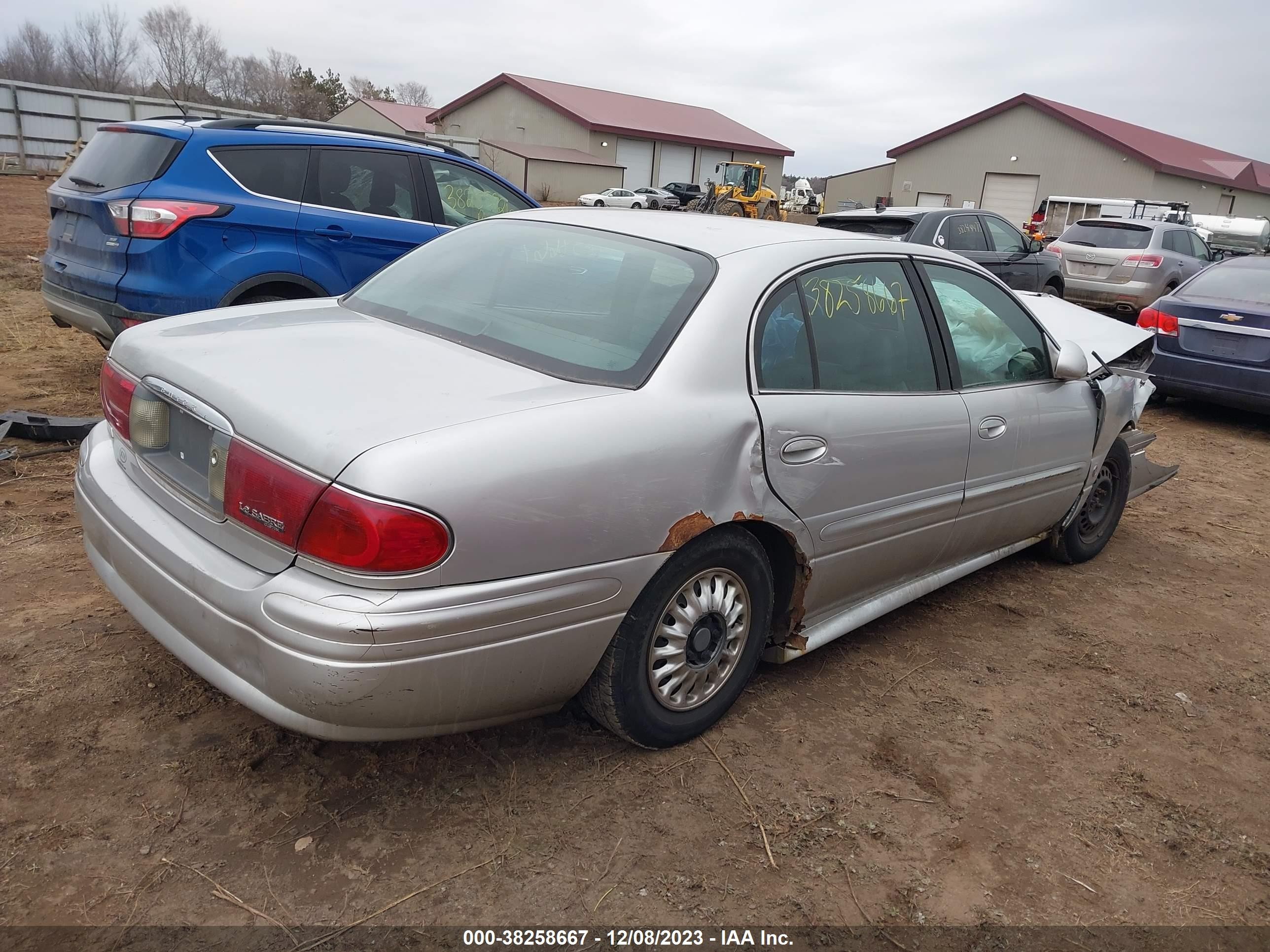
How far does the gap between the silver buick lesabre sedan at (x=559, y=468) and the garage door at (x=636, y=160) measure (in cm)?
4505

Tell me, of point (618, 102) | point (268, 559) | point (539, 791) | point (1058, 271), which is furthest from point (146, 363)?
point (618, 102)

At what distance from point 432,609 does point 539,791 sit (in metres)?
0.81

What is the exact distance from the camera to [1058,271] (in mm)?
12047

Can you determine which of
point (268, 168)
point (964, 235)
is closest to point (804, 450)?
point (268, 168)

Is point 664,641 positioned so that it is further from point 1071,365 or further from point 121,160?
point 121,160

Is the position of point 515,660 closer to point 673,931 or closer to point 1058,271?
point 673,931

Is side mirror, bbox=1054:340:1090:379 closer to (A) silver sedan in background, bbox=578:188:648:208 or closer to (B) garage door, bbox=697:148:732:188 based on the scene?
(A) silver sedan in background, bbox=578:188:648:208

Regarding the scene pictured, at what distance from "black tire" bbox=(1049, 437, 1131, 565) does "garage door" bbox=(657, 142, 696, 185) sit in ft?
152

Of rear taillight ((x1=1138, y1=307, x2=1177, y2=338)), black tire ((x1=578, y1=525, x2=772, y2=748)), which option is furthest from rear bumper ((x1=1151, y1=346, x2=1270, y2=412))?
black tire ((x1=578, y1=525, x2=772, y2=748))

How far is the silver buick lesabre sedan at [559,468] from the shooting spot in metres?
2.12

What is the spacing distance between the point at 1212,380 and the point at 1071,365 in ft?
A: 16.6

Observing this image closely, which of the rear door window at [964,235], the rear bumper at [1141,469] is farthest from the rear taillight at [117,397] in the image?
the rear door window at [964,235]

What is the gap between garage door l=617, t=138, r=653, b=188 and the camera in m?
46.9

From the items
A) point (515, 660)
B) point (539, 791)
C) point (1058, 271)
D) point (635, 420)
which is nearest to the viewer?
point (515, 660)
